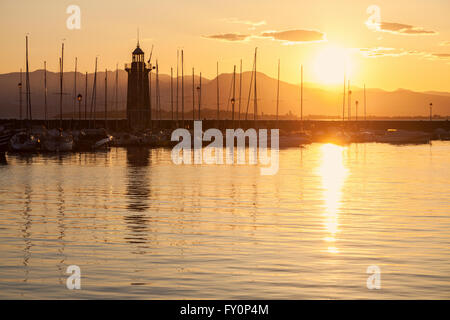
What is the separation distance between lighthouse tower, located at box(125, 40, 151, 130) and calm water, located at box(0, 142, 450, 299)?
73.6 meters

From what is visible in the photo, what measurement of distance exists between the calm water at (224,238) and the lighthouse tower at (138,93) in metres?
73.6

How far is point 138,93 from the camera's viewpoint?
11500cm

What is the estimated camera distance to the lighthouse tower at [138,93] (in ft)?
369

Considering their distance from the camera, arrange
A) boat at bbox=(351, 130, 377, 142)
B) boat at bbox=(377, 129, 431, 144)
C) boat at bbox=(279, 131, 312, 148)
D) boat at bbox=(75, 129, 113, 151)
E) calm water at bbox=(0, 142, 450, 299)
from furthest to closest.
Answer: boat at bbox=(377, 129, 431, 144), boat at bbox=(351, 130, 377, 142), boat at bbox=(279, 131, 312, 148), boat at bbox=(75, 129, 113, 151), calm water at bbox=(0, 142, 450, 299)

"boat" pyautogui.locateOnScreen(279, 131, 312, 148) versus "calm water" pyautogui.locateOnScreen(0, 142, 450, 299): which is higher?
"boat" pyautogui.locateOnScreen(279, 131, 312, 148)

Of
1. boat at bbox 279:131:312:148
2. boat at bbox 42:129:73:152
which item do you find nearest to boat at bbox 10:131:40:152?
boat at bbox 42:129:73:152

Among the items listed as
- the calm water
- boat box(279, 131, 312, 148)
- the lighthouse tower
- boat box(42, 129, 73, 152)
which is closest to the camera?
the calm water

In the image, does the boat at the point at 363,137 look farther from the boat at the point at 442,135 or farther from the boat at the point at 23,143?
the boat at the point at 23,143

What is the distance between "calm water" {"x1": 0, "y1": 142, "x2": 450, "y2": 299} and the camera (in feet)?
44.4

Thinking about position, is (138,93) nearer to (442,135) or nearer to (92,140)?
(92,140)

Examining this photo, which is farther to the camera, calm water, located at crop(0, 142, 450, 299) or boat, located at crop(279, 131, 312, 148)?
boat, located at crop(279, 131, 312, 148)

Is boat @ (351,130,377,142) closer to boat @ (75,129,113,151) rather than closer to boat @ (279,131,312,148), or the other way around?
boat @ (279,131,312,148)
